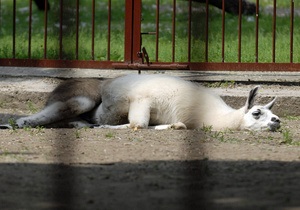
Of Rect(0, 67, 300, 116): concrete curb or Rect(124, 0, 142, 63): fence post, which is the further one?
Rect(124, 0, 142, 63): fence post

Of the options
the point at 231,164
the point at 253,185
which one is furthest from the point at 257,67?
the point at 253,185

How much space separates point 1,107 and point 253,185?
202 inches

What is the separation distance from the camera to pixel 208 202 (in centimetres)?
525

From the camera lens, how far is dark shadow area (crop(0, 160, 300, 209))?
523 cm

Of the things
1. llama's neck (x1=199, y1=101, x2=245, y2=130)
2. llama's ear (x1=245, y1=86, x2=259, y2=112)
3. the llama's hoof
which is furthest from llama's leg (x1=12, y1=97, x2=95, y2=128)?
llama's ear (x1=245, y1=86, x2=259, y2=112)

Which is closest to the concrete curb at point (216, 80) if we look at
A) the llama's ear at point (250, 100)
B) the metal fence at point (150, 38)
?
the metal fence at point (150, 38)

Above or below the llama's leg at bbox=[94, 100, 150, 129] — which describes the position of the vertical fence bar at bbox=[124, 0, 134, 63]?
above

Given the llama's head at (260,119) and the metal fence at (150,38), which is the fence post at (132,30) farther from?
the llama's head at (260,119)

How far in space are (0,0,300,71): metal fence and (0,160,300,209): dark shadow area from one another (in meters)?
4.28

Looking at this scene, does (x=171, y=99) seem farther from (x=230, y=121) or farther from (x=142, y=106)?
(x=230, y=121)

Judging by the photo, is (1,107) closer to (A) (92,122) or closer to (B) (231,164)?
(A) (92,122)

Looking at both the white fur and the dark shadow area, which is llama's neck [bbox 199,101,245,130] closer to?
the white fur

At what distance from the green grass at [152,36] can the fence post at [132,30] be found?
0.83m

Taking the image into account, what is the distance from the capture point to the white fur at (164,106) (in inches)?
354
